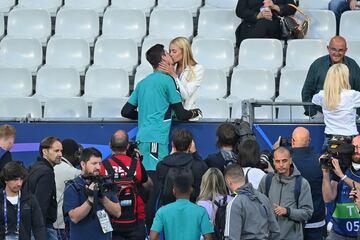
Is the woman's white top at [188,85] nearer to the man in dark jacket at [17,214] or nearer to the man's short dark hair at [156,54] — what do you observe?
the man's short dark hair at [156,54]

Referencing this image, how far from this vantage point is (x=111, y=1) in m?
19.7

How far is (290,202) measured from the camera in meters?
13.7

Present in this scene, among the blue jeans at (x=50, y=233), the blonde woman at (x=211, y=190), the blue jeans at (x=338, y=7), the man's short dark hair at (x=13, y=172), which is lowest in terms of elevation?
the blue jeans at (x=50, y=233)

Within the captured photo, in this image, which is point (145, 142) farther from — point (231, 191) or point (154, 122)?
point (231, 191)

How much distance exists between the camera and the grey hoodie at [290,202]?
44.6 feet

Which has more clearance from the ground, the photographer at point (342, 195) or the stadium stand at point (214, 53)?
the stadium stand at point (214, 53)

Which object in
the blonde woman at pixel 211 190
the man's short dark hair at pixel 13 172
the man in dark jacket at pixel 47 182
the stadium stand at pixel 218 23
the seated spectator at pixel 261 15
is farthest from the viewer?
the stadium stand at pixel 218 23

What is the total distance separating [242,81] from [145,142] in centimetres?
266

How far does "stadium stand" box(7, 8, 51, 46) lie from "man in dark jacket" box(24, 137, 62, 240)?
547cm

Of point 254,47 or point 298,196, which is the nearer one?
point 298,196

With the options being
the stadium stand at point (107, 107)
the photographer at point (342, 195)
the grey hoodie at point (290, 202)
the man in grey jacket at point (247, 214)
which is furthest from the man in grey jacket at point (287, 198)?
the stadium stand at point (107, 107)

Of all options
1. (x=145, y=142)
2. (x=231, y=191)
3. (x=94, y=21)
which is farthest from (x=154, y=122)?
(x=94, y=21)

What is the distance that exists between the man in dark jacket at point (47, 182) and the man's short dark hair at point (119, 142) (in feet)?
1.80

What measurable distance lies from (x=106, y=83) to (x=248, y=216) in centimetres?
543
